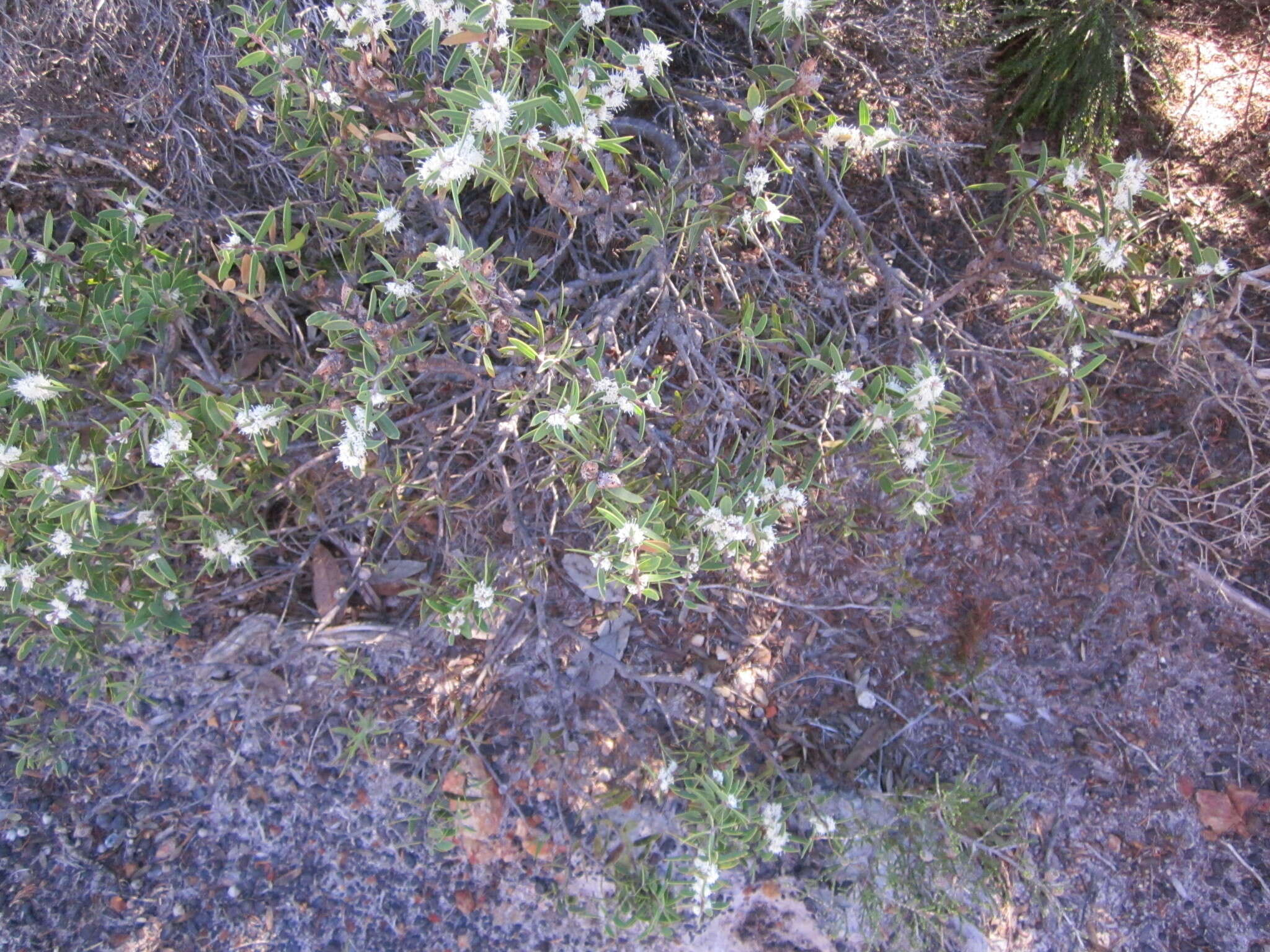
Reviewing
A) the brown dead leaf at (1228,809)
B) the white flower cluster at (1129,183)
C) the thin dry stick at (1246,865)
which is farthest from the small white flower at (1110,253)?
the thin dry stick at (1246,865)

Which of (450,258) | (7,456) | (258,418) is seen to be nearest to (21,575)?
(7,456)

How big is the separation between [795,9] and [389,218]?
35.3 inches

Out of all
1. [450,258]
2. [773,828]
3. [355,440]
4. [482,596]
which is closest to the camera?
[450,258]

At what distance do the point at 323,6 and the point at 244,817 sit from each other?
228 centimetres

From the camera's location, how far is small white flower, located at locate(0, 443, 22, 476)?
159 centimetres

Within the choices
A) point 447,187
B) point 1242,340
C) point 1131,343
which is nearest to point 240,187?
point 447,187

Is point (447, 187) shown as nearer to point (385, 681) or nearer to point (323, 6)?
point (323, 6)

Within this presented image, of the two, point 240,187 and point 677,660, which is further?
point 677,660

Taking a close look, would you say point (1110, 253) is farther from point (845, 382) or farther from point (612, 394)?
point (612, 394)

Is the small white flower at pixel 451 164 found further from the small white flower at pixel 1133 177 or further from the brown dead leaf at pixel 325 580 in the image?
the brown dead leaf at pixel 325 580

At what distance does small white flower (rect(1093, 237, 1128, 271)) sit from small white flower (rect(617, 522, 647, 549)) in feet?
3.62

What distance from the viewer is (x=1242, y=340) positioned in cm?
245

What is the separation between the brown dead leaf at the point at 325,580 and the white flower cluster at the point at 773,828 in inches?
55.3

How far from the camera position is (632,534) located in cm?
163
